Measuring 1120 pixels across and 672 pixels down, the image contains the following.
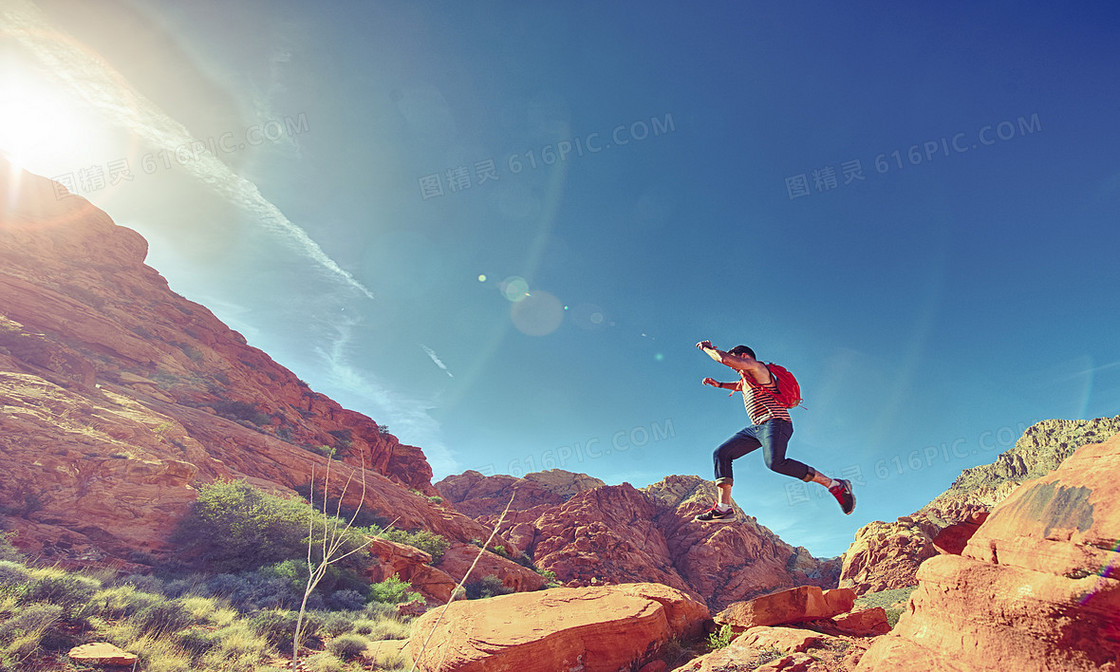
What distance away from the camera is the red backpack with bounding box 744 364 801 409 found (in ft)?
16.2

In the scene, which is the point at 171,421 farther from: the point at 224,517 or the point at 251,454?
the point at 224,517

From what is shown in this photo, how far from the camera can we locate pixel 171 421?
2159 centimetres

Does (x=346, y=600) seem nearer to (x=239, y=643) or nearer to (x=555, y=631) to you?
(x=239, y=643)

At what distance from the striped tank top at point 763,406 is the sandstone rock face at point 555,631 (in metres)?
6.31

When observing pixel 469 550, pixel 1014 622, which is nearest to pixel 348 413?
pixel 469 550

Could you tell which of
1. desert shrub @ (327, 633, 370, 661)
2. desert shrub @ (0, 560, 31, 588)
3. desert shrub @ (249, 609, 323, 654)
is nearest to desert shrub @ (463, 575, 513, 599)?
desert shrub @ (249, 609, 323, 654)

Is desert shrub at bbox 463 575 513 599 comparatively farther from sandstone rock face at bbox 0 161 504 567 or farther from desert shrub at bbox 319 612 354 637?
desert shrub at bbox 319 612 354 637

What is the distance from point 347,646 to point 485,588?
1578 centimetres

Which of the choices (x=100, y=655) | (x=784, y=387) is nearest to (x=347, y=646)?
(x=100, y=655)

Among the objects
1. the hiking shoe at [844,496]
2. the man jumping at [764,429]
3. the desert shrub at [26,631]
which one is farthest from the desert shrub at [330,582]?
the hiking shoe at [844,496]

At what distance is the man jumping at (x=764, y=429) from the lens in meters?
4.80

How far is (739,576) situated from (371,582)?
50013 millimetres

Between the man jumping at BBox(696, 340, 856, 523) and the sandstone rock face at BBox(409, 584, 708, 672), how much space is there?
17.1 ft

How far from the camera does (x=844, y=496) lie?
4895mm
